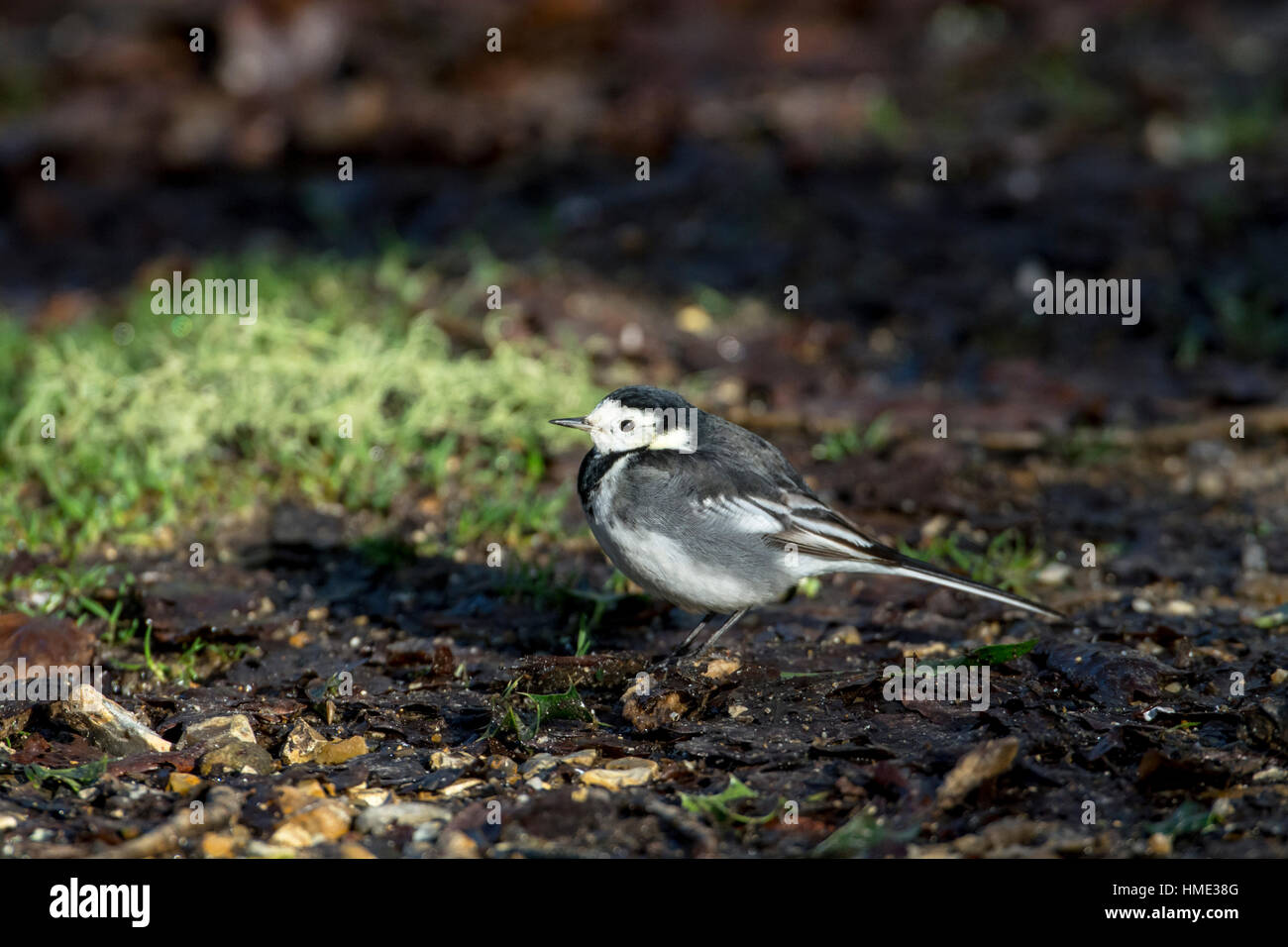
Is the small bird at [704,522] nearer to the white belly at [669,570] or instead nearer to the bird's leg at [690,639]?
the white belly at [669,570]

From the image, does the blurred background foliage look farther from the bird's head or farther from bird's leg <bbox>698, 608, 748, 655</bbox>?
bird's leg <bbox>698, 608, 748, 655</bbox>

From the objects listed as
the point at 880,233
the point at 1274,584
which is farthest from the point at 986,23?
the point at 1274,584

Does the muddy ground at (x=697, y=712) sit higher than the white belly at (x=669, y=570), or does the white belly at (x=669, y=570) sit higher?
the white belly at (x=669, y=570)

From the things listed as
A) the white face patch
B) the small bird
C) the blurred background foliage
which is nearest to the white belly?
the small bird

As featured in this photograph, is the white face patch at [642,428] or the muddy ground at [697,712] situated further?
the white face patch at [642,428]

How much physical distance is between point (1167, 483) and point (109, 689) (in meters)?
4.19

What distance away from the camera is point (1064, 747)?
3607 millimetres

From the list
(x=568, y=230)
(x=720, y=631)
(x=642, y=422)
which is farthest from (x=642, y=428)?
(x=568, y=230)

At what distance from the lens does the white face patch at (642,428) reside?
14.5ft

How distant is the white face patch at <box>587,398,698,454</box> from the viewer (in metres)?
4.43

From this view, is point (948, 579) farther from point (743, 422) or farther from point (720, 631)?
point (743, 422)

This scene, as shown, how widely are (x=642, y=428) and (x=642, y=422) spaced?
22 millimetres

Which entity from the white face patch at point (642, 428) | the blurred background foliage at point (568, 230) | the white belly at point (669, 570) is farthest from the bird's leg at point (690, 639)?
the blurred background foliage at point (568, 230)

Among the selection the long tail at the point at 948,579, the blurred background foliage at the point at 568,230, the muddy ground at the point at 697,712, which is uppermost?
the blurred background foliage at the point at 568,230
